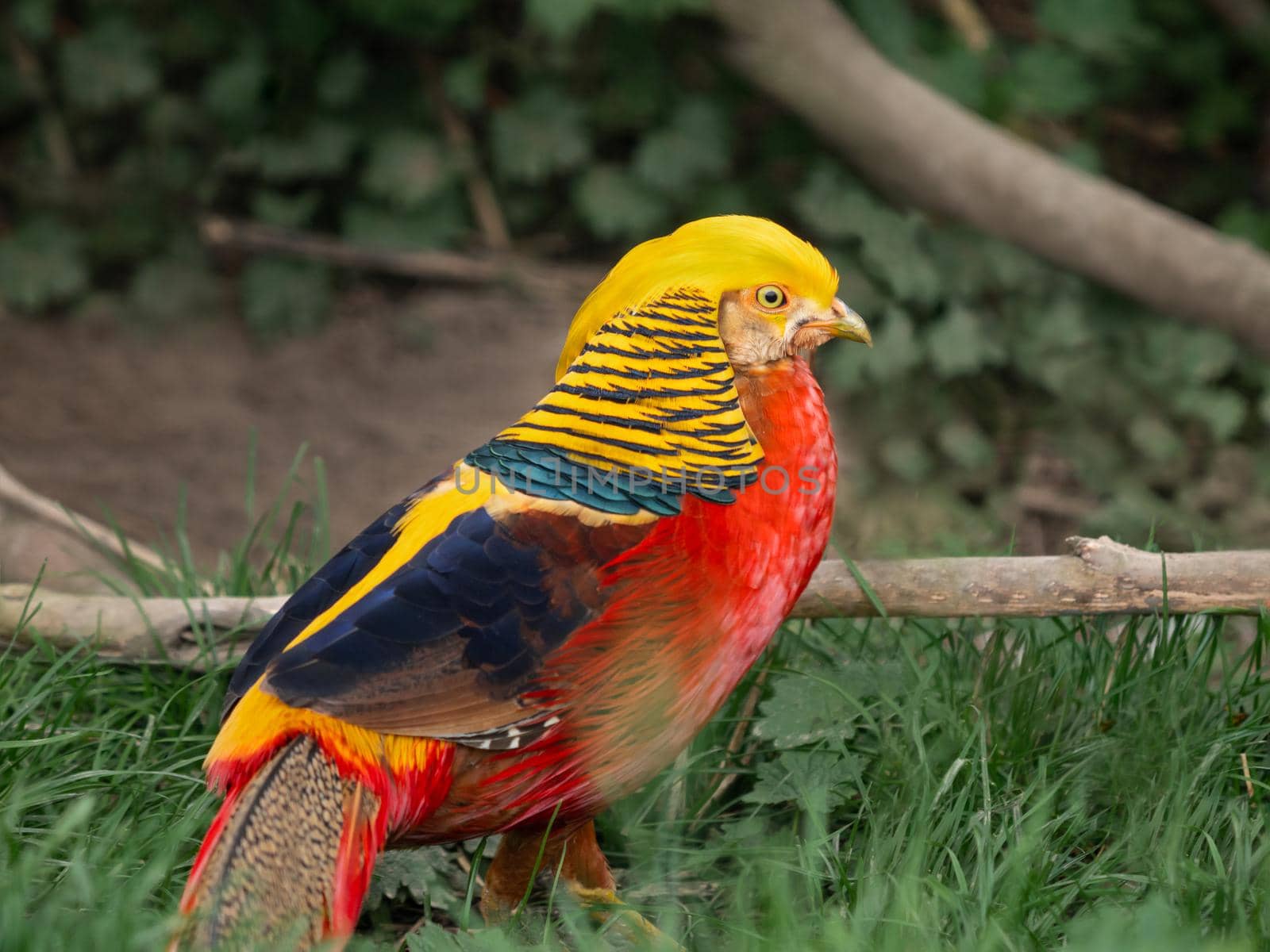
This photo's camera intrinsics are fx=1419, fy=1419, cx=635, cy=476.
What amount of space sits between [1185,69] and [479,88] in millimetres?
2519

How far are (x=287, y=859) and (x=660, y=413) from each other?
0.72m

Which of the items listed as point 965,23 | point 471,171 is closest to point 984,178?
point 965,23

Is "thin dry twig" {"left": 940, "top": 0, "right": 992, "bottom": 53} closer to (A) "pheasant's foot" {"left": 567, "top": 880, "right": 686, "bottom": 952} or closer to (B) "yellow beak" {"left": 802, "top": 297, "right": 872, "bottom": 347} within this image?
(B) "yellow beak" {"left": 802, "top": 297, "right": 872, "bottom": 347}

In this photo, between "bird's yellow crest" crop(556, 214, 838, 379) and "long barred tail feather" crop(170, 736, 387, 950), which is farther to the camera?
"bird's yellow crest" crop(556, 214, 838, 379)

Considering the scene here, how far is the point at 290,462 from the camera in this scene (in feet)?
15.8

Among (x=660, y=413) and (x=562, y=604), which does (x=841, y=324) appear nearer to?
(x=660, y=413)

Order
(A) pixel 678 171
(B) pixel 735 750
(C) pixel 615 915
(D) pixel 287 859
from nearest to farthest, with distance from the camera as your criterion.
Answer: (D) pixel 287 859 < (C) pixel 615 915 < (B) pixel 735 750 < (A) pixel 678 171

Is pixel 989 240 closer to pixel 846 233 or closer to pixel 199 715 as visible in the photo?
pixel 846 233

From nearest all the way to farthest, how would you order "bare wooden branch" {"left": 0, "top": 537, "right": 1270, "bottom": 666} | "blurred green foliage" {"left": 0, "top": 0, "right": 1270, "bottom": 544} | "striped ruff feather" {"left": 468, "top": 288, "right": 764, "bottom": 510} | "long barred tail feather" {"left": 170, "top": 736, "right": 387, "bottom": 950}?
1. "long barred tail feather" {"left": 170, "top": 736, "right": 387, "bottom": 950}
2. "striped ruff feather" {"left": 468, "top": 288, "right": 764, "bottom": 510}
3. "bare wooden branch" {"left": 0, "top": 537, "right": 1270, "bottom": 666}
4. "blurred green foliage" {"left": 0, "top": 0, "right": 1270, "bottom": 544}

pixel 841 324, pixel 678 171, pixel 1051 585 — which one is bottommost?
pixel 1051 585

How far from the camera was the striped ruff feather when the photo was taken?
6.13 feet

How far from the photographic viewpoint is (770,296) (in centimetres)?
197

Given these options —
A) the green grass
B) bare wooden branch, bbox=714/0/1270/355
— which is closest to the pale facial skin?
the green grass

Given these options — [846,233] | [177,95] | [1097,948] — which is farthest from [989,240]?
[1097,948]
